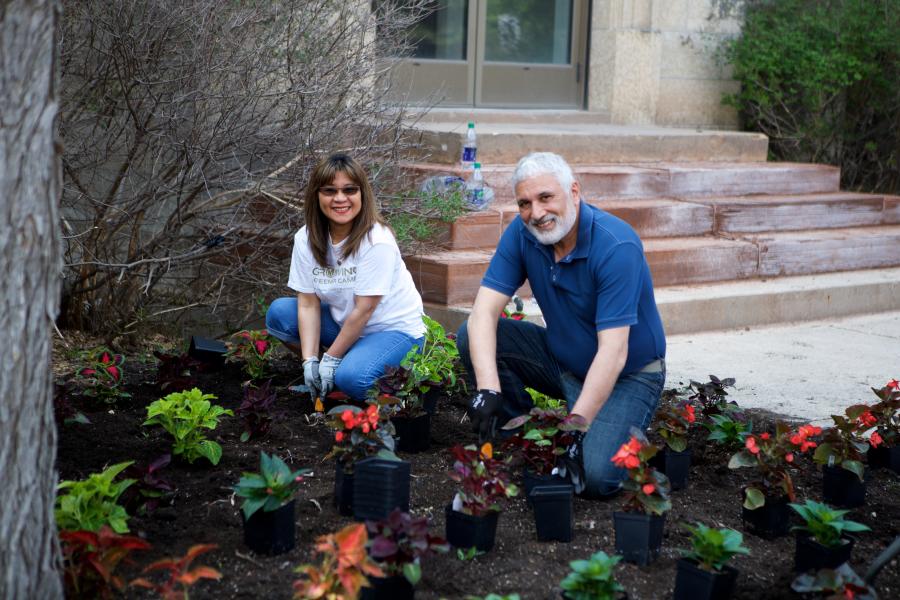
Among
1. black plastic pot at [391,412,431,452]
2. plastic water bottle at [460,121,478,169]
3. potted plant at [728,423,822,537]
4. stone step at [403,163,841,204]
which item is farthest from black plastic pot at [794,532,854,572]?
plastic water bottle at [460,121,478,169]

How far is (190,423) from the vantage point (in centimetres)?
398

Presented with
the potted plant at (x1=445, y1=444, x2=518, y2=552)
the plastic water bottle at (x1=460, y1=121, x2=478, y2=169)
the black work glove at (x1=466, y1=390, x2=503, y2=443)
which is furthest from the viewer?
the plastic water bottle at (x1=460, y1=121, x2=478, y2=169)

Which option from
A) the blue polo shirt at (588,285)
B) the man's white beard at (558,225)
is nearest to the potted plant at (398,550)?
the blue polo shirt at (588,285)

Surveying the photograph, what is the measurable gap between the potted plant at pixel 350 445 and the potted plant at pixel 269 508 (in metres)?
0.35

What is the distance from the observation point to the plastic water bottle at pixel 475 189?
23.7 ft

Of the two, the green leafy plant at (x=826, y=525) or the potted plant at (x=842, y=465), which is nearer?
the green leafy plant at (x=826, y=525)

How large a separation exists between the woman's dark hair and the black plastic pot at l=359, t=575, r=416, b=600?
2232 millimetres

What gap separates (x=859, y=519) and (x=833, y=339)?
358 centimetres

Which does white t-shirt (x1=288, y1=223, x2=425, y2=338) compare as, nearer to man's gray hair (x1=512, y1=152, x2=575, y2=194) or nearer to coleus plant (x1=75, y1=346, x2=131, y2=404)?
coleus plant (x1=75, y1=346, x2=131, y2=404)

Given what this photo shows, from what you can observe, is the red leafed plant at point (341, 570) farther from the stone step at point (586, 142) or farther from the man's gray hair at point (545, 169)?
the stone step at point (586, 142)

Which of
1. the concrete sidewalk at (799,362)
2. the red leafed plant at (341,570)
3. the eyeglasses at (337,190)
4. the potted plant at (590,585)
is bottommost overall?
the concrete sidewalk at (799,362)

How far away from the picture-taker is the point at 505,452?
13.8 feet

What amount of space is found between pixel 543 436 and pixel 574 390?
0.70 meters

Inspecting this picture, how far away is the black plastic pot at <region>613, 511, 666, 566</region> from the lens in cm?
325
